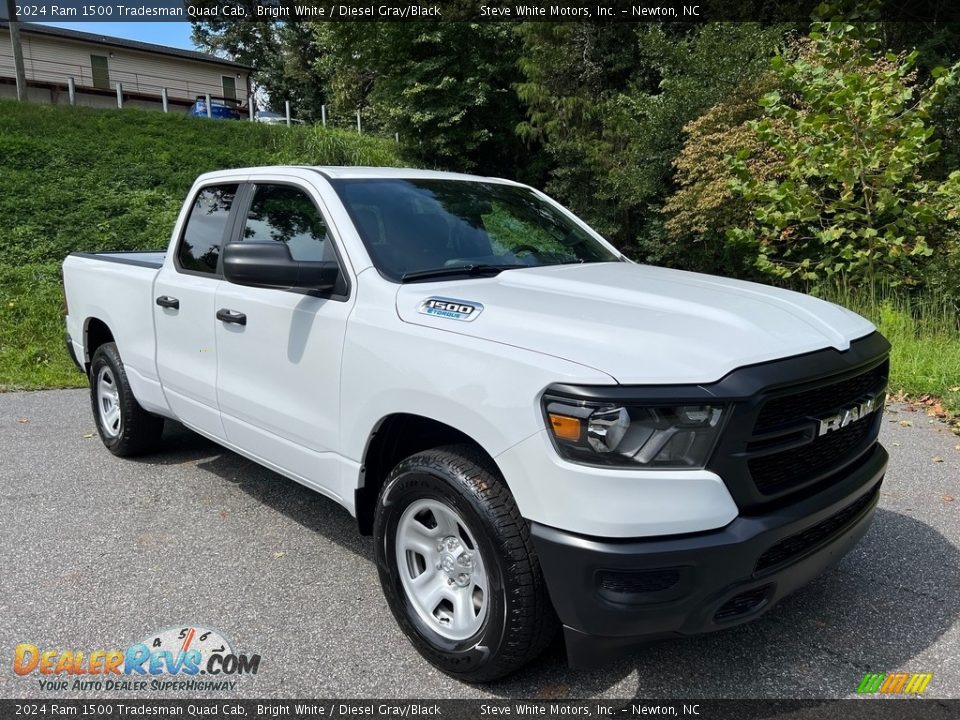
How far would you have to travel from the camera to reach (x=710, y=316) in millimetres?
2574

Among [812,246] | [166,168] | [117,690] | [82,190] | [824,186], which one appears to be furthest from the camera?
[166,168]

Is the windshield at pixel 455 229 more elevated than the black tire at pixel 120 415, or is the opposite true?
the windshield at pixel 455 229

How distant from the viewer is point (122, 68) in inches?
1448

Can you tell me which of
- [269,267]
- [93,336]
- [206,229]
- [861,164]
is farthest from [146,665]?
[861,164]

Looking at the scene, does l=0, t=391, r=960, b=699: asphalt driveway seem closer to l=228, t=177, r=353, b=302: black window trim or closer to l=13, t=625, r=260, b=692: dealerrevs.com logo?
l=13, t=625, r=260, b=692: dealerrevs.com logo

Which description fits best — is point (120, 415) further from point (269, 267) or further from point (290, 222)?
point (269, 267)

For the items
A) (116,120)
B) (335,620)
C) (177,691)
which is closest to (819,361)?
(335,620)

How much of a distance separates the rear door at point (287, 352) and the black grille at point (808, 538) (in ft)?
5.65

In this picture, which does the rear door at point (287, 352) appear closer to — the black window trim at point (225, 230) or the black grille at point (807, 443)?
the black window trim at point (225, 230)

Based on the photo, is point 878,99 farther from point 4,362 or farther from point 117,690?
point 4,362

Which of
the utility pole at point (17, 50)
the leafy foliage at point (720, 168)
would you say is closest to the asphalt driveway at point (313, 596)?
the leafy foliage at point (720, 168)

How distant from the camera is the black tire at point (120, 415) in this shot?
16.2 feet

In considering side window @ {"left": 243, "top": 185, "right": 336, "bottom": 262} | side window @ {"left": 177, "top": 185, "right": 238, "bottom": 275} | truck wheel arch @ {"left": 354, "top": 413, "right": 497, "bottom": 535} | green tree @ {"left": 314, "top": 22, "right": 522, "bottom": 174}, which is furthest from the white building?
truck wheel arch @ {"left": 354, "top": 413, "right": 497, "bottom": 535}

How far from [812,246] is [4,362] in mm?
10637
